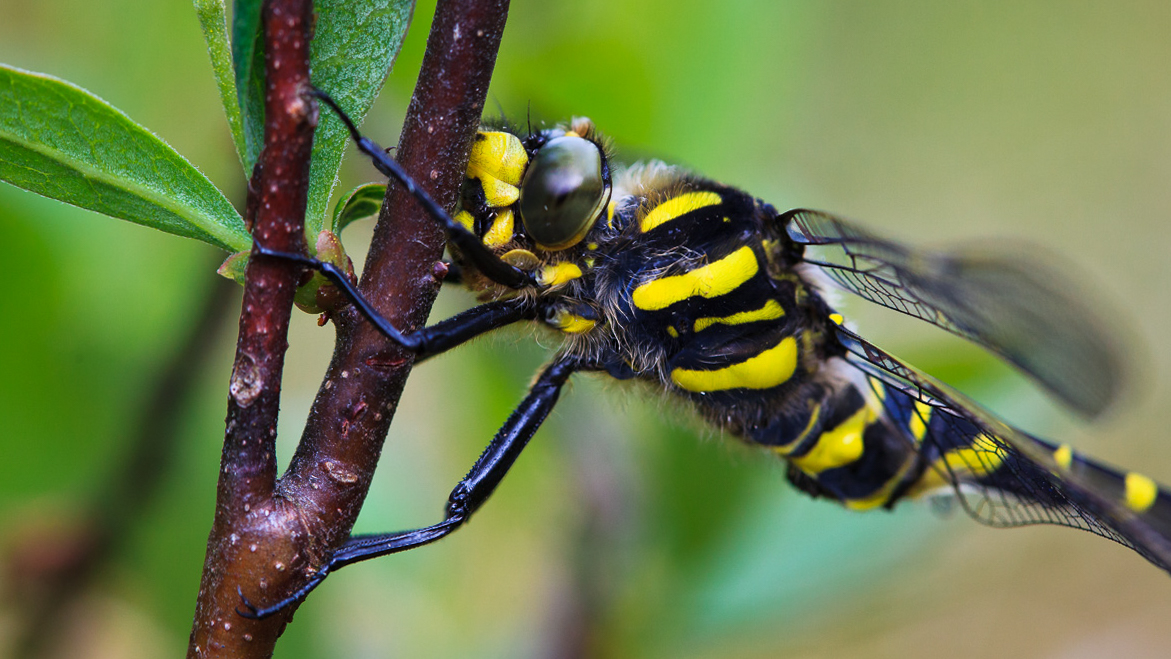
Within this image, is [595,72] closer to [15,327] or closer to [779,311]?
[779,311]

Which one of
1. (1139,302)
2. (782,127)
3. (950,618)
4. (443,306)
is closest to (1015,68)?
(1139,302)

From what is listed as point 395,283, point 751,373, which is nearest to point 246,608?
point 395,283

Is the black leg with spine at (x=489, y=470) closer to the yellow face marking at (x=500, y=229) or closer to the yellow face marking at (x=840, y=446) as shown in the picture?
the yellow face marking at (x=500, y=229)

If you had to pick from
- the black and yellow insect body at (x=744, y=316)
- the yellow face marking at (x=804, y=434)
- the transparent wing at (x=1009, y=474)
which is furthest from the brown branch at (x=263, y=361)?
the yellow face marking at (x=804, y=434)

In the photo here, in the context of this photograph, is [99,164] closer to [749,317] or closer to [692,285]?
[692,285]

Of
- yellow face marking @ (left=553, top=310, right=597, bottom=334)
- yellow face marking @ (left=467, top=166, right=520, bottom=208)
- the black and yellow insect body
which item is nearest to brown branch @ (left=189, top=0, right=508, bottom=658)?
the black and yellow insect body
